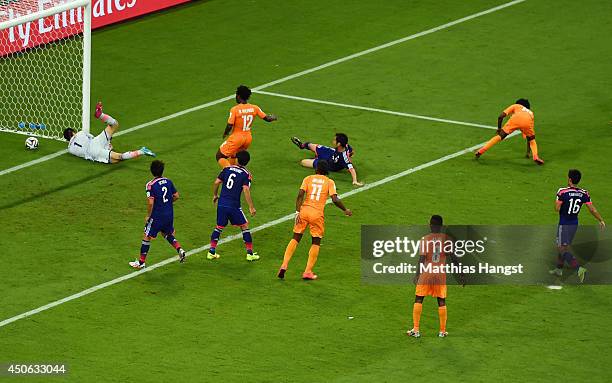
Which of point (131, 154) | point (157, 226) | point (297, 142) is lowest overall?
→ point (157, 226)

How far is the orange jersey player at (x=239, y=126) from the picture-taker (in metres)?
25.9

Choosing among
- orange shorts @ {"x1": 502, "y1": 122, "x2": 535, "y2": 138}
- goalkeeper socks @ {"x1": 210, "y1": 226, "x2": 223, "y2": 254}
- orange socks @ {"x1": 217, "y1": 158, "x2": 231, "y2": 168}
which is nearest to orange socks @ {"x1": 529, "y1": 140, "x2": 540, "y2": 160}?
orange shorts @ {"x1": 502, "y1": 122, "x2": 535, "y2": 138}

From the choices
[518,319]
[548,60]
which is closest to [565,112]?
[548,60]

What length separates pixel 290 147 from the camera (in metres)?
28.5

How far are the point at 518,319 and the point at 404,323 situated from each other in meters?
1.74

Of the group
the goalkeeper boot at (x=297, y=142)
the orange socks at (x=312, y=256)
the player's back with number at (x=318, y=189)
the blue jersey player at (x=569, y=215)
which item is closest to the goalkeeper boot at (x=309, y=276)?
the orange socks at (x=312, y=256)

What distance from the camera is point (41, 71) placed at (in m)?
31.7

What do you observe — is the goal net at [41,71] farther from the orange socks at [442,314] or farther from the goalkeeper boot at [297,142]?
the orange socks at [442,314]

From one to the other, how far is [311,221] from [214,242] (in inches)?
71.5

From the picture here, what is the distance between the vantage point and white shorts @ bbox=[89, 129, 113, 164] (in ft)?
89.7

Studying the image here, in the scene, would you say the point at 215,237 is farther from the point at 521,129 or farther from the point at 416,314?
the point at 521,129

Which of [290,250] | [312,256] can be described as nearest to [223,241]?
[290,250]

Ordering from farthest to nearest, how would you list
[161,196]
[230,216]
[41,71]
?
[41,71] < [230,216] < [161,196]

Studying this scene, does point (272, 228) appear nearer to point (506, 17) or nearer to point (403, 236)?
point (403, 236)
